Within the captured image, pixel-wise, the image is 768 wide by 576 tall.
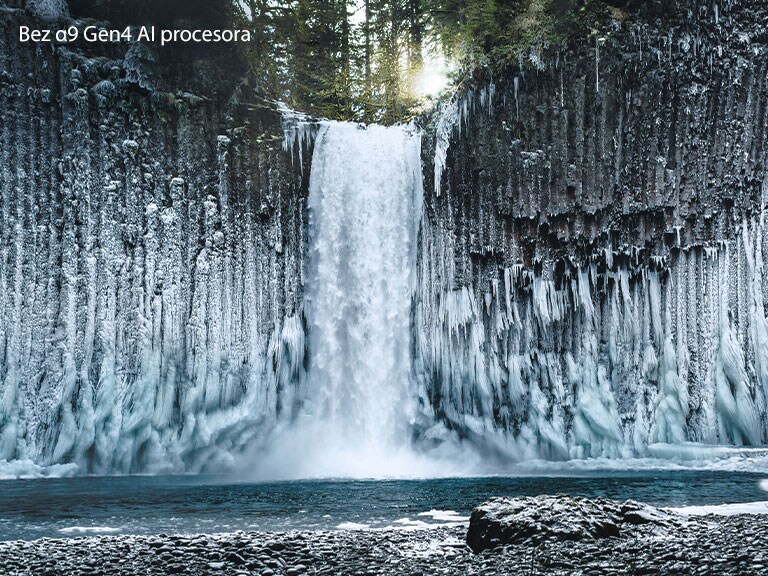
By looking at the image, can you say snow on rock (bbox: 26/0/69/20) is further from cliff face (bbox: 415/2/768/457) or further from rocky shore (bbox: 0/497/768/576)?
rocky shore (bbox: 0/497/768/576)

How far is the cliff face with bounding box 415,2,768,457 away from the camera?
17.0 m

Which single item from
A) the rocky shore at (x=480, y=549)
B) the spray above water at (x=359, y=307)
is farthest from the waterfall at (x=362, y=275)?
the rocky shore at (x=480, y=549)

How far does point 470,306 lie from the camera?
1850 cm

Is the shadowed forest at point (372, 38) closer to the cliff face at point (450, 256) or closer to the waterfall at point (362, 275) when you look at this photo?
the cliff face at point (450, 256)

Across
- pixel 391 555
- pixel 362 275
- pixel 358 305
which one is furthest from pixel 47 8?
pixel 391 555

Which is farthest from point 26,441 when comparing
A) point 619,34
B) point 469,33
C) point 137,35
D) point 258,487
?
point 619,34

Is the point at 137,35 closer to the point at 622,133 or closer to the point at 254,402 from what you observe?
the point at 254,402

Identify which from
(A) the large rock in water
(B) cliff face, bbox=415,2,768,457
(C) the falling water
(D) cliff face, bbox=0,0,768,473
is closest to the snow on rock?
(D) cliff face, bbox=0,0,768,473

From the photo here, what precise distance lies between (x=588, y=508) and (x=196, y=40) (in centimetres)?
1697

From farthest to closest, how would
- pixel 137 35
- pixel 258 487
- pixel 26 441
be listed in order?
pixel 137 35
pixel 26 441
pixel 258 487

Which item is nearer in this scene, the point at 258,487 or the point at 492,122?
the point at 258,487

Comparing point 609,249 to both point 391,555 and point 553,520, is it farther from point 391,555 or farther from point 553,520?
point 391,555

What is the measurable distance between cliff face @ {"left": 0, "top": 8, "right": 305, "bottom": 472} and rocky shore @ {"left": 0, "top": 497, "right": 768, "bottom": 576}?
976cm

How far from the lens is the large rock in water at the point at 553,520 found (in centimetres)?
679
